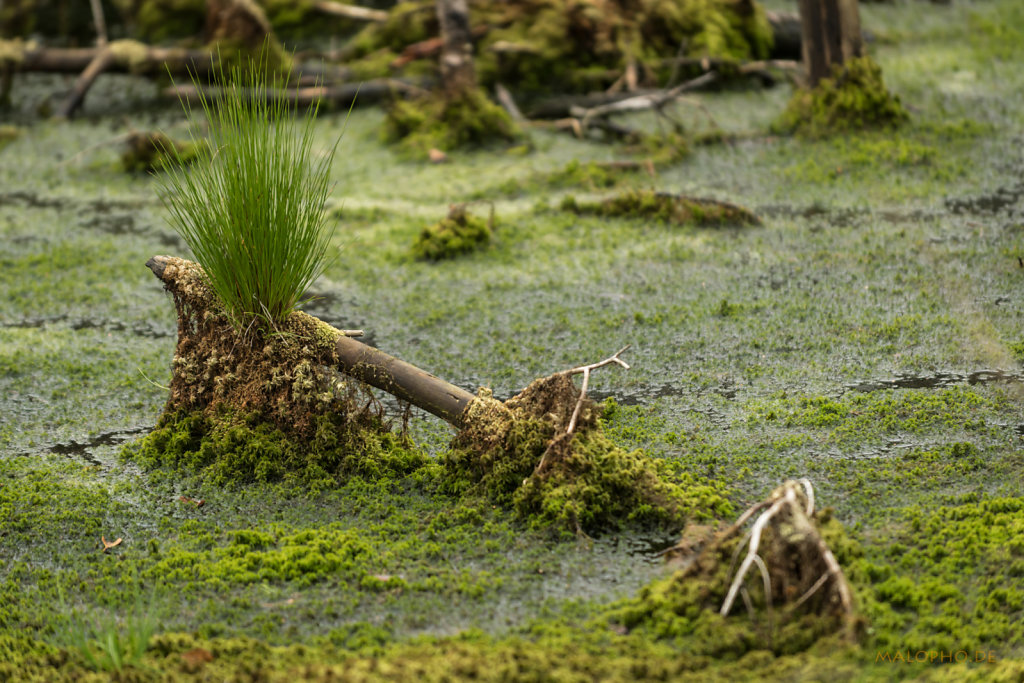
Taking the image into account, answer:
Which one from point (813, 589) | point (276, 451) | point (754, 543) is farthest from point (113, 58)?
point (813, 589)

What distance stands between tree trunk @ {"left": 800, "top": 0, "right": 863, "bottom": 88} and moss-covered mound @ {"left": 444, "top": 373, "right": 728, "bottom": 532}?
4.30 m

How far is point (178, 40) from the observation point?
343 inches

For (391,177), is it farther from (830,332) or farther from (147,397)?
(830,332)

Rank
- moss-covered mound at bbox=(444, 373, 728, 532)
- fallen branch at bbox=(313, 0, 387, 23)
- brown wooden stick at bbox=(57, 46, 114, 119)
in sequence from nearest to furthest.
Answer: moss-covered mound at bbox=(444, 373, 728, 532) → brown wooden stick at bbox=(57, 46, 114, 119) → fallen branch at bbox=(313, 0, 387, 23)

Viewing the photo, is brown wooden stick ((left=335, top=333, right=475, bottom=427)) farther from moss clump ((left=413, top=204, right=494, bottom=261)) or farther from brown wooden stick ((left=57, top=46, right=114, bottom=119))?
brown wooden stick ((left=57, top=46, right=114, bottom=119))

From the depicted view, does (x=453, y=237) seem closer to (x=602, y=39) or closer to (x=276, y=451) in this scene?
(x=276, y=451)

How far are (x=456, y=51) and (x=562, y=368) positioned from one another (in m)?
3.62

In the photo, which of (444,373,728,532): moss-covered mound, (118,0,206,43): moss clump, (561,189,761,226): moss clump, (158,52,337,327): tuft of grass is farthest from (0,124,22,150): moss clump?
(444,373,728,532): moss-covered mound

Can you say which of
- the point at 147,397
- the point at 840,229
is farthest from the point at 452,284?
the point at 840,229

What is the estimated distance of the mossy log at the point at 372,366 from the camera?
3.22 meters

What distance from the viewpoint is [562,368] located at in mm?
4012

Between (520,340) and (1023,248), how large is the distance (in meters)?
2.39

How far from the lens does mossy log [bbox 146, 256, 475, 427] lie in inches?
127

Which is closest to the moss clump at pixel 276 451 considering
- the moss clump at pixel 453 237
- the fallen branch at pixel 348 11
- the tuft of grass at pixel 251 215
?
the tuft of grass at pixel 251 215
